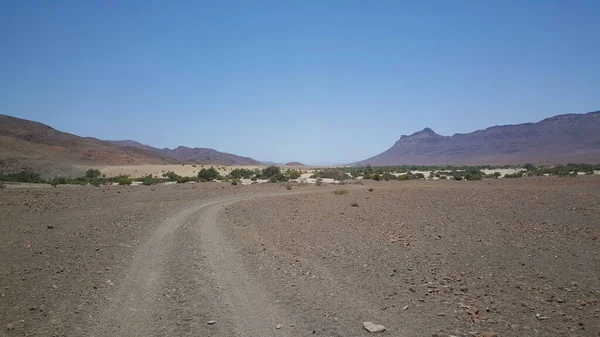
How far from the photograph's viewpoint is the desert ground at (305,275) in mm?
6418

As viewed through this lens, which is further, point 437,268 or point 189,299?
point 437,268

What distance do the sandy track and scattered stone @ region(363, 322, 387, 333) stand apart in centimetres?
120

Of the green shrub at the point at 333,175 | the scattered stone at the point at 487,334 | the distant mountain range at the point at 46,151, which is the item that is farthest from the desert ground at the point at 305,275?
the distant mountain range at the point at 46,151

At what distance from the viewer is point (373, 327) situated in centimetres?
616

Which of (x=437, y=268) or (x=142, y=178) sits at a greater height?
(x=142, y=178)

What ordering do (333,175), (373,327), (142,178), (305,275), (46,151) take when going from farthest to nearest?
(46,151) → (333,175) → (142,178) → (305,275) → (373,327)

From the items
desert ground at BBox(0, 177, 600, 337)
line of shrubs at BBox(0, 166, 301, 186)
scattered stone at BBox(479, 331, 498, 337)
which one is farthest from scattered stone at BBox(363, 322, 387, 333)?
line of shrubs at BBox(0, 166, 301, 186)

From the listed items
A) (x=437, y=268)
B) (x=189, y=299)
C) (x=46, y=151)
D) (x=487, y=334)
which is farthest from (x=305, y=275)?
(x=46, y=151)

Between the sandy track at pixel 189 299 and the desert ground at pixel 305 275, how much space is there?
4 centimetres

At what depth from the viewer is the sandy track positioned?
20.5ft

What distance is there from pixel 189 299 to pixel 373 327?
11.4 ft

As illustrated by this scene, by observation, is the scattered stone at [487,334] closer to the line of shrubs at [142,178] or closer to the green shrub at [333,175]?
the line of shrubs at [142,178]

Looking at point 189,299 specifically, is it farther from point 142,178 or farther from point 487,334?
point 142,178

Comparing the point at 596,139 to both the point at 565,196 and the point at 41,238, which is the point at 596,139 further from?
the point at 41,238
